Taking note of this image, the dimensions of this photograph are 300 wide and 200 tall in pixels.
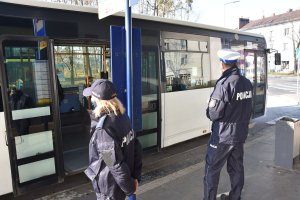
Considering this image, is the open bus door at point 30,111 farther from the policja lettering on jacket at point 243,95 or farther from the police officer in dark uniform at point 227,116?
the policja lettering on jacket at point 243,95

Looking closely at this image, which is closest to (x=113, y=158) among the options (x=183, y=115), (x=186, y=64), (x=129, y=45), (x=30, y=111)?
(x=129, y=45)

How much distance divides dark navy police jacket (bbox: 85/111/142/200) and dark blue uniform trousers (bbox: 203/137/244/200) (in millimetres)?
1410

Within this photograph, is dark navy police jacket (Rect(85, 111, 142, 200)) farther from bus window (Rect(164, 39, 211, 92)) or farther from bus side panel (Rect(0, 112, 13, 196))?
bus window (Rect(164, 39, 211, 92))

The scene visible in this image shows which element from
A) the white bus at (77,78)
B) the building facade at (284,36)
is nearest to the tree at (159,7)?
the white bus at (77,78)

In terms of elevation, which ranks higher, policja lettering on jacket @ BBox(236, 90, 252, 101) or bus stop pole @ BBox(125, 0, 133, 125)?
bus stop pole @ BBox(125, 0, 133, 125)

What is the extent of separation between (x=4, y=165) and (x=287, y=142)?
15.0 feet

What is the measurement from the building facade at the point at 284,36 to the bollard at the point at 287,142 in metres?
41.8

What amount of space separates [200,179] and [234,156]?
48.4 inches

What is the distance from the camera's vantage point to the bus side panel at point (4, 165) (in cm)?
381

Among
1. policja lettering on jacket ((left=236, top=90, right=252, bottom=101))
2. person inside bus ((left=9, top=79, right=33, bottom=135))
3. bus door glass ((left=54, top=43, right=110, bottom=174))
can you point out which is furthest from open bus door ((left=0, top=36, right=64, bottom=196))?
bus door glass ((left=54, top=43, right=110, bottom=174))

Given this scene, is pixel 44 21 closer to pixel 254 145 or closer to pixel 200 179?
pixel 200 179

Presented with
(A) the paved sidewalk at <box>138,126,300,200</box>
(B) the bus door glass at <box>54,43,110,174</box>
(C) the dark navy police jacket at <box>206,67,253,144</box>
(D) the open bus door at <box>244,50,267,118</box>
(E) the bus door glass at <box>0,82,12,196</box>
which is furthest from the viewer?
(D) the open bus door at <box>244,50,267,118</box>

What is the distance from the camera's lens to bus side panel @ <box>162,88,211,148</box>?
592 centimetres

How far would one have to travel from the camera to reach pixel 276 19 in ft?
169
